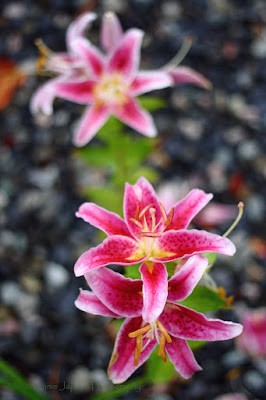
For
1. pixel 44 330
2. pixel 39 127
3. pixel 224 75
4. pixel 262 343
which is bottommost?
pixel 44 330

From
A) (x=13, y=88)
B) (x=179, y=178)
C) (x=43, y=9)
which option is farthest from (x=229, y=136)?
(x=43, y=9)

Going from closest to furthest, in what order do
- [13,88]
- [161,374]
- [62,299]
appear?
[161,374], [62,299], [13,88]

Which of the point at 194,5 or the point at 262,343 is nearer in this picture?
the point at 262,343

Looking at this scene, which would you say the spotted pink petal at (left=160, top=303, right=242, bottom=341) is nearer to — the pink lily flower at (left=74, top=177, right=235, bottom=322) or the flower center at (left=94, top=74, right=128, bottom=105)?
the pink lily flower at (left=74, top=177, right=235, bottom=322)

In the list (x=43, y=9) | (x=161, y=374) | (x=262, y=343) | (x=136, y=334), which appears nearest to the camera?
(x=136, y=334)

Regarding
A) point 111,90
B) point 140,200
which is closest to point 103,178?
point 111,90

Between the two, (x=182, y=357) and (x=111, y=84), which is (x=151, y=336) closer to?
(x=182, y=357)

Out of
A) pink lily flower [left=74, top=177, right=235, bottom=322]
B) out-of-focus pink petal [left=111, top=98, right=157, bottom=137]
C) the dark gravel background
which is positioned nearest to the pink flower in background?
the dark gravel background

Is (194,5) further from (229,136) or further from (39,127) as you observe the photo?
(39,127)

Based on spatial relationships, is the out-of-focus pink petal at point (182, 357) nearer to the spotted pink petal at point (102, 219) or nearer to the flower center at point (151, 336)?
the flower center at point (151, 336)
